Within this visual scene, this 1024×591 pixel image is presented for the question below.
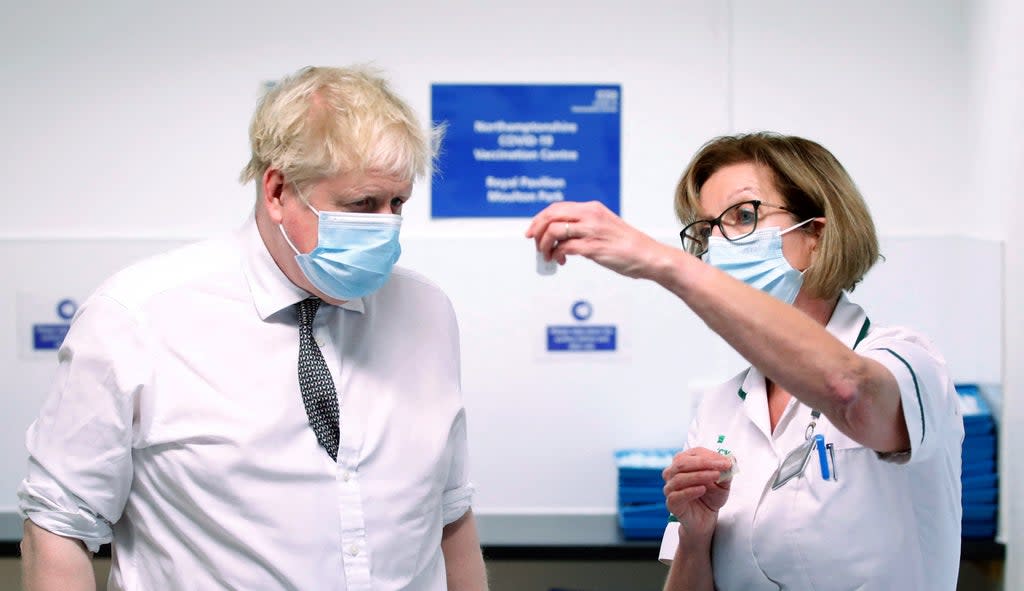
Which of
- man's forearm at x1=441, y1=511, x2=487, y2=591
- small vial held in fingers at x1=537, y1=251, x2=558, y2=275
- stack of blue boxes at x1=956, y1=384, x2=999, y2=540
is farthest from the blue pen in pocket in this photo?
stack of blue boxes at x1=956, y1=384, x2=999, y2=540

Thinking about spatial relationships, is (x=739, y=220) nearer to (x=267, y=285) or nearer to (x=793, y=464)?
(x=793, y=464)

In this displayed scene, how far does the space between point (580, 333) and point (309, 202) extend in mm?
1840

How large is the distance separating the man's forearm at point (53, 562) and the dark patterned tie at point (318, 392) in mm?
371

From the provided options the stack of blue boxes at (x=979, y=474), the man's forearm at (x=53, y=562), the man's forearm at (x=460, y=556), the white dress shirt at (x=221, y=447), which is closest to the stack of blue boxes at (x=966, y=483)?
the stack of blue boxes at (x=979, y=474)

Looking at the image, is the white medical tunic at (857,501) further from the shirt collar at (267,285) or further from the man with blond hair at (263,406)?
the shirt collar at (267,285)

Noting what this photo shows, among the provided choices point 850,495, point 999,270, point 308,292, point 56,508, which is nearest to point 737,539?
point 850,495

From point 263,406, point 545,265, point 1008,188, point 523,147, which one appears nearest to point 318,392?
point 263,406

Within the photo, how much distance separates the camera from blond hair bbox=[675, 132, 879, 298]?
158 cm

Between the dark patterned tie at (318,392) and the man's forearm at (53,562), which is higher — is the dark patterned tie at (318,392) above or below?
above

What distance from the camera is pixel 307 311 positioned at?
1551 mm

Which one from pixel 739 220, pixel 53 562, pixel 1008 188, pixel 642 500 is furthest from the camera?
pixel 642 500

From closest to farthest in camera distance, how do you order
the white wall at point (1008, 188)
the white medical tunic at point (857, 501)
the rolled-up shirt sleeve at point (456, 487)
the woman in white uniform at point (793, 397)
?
1. the woman in white uniform at point (793, 397)
2. the white medical tunic at point (857, 501)
3. the rolled-up shirt sleeve at point (456, 487)
4. the white wall at point (1008, 188)

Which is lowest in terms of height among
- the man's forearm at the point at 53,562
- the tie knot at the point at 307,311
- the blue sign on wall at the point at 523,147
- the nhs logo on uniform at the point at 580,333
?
the man's forearm at the point at 53,562

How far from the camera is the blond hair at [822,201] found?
1579mm
